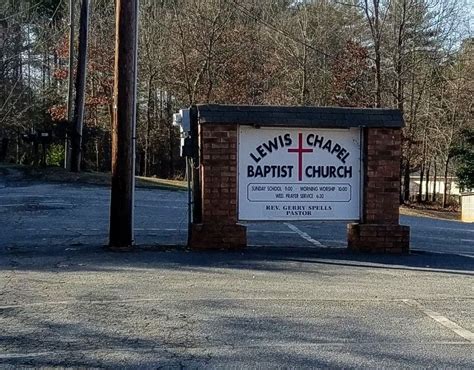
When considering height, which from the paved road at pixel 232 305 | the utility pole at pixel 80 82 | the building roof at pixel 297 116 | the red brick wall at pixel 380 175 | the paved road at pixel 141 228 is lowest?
the paved road at pixel 232 305

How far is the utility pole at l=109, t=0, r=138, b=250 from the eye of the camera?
12484mm

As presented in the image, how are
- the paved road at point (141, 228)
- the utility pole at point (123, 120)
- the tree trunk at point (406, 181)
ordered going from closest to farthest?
the utility pole at point (123, 120) < the paved road at point (141, 228) < the tree trunk at point (406, 181)

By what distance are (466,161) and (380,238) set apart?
106 ft

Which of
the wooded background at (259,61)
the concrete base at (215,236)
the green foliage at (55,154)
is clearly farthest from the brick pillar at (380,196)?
the green foliage at (55,154)

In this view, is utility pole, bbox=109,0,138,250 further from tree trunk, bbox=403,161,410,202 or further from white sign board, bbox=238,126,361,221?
tree trunk, bbox=403,161,410,202

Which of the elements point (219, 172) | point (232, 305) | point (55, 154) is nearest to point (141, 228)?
point (219, 172)

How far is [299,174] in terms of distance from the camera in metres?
12.7

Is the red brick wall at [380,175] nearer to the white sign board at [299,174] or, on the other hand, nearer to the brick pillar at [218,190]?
the white sign board at [299,174]

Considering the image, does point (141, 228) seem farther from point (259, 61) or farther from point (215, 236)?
point (259, 61)

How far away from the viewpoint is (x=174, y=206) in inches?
865

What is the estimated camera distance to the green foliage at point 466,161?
1684 inches

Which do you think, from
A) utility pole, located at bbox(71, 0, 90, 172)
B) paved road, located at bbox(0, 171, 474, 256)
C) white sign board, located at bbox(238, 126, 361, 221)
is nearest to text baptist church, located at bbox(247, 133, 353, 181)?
white sign board, located at bbox(238, 126, 361, 221)

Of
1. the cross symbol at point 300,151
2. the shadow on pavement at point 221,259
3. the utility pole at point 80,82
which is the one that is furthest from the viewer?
the utility pole at point 80,82

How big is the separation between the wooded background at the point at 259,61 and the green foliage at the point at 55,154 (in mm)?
58
